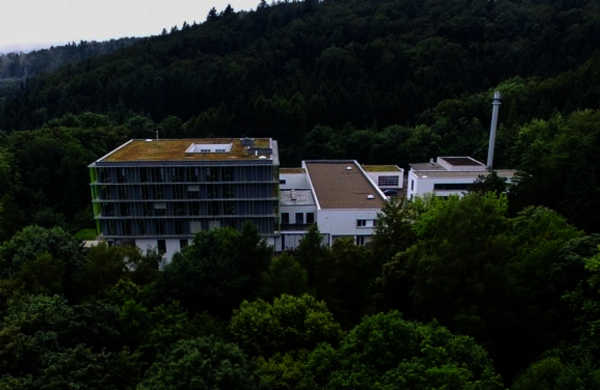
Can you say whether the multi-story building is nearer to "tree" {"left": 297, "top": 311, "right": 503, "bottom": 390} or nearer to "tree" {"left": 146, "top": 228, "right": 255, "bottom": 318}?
"tree" {"left": 146, "top": 228, "right": 255, "bottom": 318}

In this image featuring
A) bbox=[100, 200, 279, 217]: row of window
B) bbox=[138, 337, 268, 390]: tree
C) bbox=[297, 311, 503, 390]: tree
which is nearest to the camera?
bbox=[138, 337, 268, 390]: tree

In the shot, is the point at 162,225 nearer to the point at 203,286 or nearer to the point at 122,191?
the point at 122,191

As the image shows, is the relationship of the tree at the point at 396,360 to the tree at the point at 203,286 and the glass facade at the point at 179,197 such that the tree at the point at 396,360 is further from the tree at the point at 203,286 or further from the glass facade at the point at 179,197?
the glass facade at the point at 179,197

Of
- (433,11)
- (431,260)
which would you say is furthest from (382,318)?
(433,11)

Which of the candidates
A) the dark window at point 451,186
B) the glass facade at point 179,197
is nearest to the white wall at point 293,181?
the glass facade at point 179,197

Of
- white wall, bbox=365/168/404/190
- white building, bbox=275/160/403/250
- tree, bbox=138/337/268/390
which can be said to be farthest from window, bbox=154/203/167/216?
white wall, bbox=365/168/404/190

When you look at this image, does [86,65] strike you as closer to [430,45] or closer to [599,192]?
[430,45]
